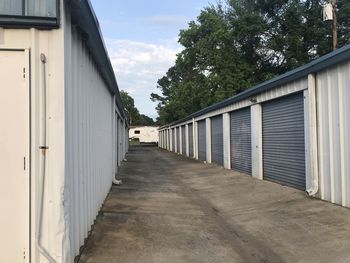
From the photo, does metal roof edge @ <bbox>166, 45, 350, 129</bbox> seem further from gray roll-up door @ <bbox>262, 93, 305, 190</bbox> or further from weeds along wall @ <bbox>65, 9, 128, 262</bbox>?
weeds along wall @ <bbox>65, 9, 128, 262</bbox>

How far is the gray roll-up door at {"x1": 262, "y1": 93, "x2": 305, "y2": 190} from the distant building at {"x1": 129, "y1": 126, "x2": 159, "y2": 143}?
7553 centimetres

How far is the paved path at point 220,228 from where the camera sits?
7484 mm

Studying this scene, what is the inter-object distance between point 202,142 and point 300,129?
19040mm

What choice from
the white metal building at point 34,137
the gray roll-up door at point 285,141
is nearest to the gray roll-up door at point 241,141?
the gray roll-up door at point 285,141

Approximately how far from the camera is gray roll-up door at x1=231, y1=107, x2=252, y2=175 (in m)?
20.0

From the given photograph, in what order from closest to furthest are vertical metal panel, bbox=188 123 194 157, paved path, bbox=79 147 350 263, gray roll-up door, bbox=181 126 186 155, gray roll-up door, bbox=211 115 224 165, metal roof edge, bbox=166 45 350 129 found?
paved path, bbox=79 147 350 263 → metal roof edge, bbox=166 45 350 129 → gray roll-up door, bbox=211 115 224 165 → vertical metal panel, bbox=188 123 194 157 → gray roll-up door, bbox=181 126 186 155

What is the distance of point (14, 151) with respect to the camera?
6000 mm

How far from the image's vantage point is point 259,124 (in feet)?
59.3

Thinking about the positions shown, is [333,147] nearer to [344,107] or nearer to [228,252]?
[344,107]

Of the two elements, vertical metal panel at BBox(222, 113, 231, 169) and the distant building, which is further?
the distant building

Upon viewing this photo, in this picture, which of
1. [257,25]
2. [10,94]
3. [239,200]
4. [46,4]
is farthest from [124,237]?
[257,25]

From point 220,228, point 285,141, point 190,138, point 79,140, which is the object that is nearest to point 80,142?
point 79,140

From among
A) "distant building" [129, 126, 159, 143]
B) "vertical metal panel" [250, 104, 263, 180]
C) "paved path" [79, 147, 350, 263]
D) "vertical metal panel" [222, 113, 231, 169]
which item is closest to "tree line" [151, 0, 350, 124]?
"vertical metal panel" [222, 113, 231, 169]

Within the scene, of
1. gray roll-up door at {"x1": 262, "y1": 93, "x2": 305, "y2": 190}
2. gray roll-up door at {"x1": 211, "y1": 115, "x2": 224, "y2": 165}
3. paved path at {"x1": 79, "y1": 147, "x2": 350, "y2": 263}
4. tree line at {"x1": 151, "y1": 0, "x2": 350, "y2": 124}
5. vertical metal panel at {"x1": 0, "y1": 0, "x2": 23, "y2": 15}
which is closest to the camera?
vertical metal panel at {"x1": 0, "y1": 0, "x2": 23, "y2": 15}
